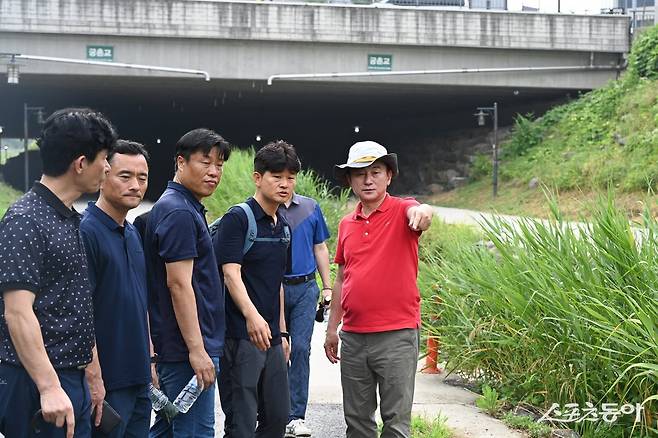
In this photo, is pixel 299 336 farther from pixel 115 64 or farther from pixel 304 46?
pixel 304 46

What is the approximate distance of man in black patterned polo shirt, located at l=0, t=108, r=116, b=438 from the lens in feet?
9.59

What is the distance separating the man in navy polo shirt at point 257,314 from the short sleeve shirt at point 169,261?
8.9 inches

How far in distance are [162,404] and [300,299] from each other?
1960 millimetres

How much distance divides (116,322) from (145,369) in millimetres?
239

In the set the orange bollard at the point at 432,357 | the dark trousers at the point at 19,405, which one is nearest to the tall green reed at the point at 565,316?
the orange bollard at the point at 432,357

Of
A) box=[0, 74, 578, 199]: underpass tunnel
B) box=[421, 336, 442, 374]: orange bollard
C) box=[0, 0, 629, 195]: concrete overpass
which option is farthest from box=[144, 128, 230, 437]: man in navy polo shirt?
box=[0, 74, 578, 199]: underpass tunnel

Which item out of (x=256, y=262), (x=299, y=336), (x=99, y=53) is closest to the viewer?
(x=256, y=262)

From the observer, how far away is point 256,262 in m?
4.52

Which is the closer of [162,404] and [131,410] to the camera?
[131,410]

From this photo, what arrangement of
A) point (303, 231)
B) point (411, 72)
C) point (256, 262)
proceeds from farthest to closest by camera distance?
point (411, 72) < point (303, 231) < point (256, 262)

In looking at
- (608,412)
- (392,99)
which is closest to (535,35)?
(392,99)

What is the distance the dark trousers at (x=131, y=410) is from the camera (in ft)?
11.9

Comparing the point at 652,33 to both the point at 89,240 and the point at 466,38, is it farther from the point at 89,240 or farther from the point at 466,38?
the point at 89,240

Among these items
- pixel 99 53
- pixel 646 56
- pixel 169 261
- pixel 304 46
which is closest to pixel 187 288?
pixel 169 261
